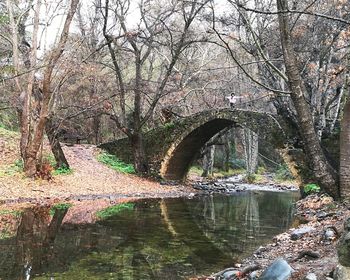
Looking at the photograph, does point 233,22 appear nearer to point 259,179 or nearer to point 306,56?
point 306,56

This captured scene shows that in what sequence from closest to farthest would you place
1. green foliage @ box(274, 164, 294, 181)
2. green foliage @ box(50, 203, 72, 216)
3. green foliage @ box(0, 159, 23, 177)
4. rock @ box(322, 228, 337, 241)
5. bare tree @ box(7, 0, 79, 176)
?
rock @ box(322, 228, 337, 241)
green foliage @ box(50, 203, 72, 216)
bare tree @ box(7, 0, 79, 176)
green foliage @ box(0, 159, 23, 177)
green foliage @ box(274, 164, 294, 181)

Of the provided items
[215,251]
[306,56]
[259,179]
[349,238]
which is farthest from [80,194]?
[259,179]

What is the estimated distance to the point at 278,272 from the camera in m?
4.70

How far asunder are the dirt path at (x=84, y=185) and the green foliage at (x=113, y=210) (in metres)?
1.72

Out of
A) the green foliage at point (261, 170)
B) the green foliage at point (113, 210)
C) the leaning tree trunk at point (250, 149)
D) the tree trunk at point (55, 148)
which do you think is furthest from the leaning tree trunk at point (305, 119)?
the green foliage at point (261, 170)

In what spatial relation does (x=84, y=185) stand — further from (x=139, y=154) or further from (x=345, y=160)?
(x=345, y=160)

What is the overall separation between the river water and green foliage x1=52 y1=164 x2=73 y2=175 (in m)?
4.92

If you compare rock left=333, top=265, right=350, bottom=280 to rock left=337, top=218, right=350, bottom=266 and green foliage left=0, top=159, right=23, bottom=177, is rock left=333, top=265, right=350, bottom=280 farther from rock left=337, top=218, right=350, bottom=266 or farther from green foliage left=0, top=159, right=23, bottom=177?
green foliage left=0, top=159, right=23, bottom=177

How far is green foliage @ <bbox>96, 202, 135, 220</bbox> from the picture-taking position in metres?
11.1

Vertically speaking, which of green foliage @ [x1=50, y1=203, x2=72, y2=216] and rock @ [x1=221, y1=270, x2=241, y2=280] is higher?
green foliage @ [x1=50, y1=203, x2=72, y2=216]

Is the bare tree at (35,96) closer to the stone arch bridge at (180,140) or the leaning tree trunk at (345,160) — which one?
the stone arch bridge at (180,140)

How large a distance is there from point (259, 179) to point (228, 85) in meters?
6.59

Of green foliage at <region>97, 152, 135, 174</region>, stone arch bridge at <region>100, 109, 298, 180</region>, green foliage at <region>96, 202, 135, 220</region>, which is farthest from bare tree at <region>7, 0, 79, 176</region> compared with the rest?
stone arch bridge at <region>100, 109, 298, 180</region>

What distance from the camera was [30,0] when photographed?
50.3 feet
